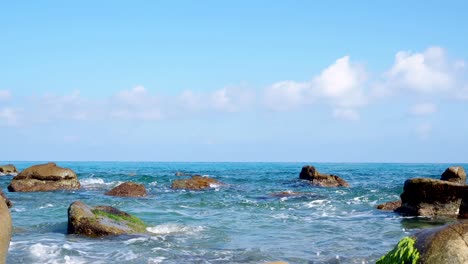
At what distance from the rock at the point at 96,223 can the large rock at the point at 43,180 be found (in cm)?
1658

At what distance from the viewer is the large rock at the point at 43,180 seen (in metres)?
31.6

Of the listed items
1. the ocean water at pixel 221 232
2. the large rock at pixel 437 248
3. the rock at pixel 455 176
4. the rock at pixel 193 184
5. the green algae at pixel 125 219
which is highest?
the rock at pixel 455 176

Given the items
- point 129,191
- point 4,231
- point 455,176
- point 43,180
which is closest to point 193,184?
point 129,191

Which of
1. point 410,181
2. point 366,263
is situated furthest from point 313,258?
point 410,181

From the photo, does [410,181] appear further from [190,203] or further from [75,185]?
[75,185]

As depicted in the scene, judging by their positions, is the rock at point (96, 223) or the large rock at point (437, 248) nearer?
the large rock at point (437, 248)

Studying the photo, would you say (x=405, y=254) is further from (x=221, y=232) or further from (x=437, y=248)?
(x=221, y=232)

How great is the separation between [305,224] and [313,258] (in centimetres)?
616

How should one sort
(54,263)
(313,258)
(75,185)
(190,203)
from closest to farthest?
1. (54,263)
2. (313,258)
3. (190,203)
4. (75,185)

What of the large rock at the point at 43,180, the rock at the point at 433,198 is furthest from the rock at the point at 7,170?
the rock at the point at 433,198

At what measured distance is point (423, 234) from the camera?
7.63 m

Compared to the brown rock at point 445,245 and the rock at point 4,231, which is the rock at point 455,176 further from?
the rock at point 4,231

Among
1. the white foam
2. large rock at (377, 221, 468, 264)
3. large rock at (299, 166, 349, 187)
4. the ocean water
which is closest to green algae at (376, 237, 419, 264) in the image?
large rock at (377, 221, 468, 264)

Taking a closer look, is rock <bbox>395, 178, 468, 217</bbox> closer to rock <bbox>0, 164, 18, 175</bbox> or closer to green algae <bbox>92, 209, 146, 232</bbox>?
green algae <bbox>92, 209, 146, 232</bbox>
